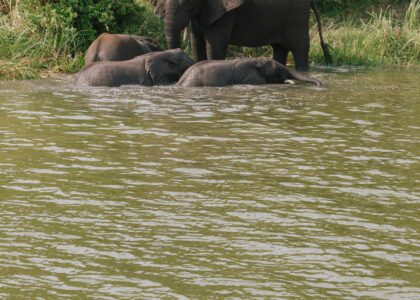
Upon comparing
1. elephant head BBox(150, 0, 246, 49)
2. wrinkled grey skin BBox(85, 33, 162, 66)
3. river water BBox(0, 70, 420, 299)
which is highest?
elephant head BBox(150, 0, 246, 49)

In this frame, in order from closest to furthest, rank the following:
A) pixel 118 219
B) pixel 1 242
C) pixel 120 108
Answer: pixel 1 242 < pixel 118 219 < pixel 120 108

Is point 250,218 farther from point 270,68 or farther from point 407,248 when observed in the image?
point 270,68

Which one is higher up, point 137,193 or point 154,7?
point 154,7

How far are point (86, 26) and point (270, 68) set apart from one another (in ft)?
10.4

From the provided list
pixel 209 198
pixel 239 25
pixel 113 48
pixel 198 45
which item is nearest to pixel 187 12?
pixel 198 45

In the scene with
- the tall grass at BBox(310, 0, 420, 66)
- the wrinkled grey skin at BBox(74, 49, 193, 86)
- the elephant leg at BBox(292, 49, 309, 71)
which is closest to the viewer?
the wrinkled grey skin at BBox(74, 49, 193, 86)

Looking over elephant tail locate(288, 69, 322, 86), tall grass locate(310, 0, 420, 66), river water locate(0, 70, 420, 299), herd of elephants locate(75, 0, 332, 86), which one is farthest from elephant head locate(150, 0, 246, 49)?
river water locate(0, 70, 420, 299)

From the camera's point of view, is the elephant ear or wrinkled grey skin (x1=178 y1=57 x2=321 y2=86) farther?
the elephant ear

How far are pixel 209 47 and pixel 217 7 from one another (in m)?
0.59

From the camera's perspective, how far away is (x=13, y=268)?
642 cm

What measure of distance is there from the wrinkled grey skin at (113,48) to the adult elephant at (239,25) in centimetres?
65

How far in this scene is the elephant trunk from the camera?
16.0m

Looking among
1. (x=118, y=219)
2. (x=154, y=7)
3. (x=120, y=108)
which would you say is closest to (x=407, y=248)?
(x=118, y=219)

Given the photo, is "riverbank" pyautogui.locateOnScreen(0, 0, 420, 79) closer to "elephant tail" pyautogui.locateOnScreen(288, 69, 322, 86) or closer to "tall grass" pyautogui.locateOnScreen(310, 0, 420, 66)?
"tall grass" pyautogui.locateOnScreen(310, 0, 420, 66)
